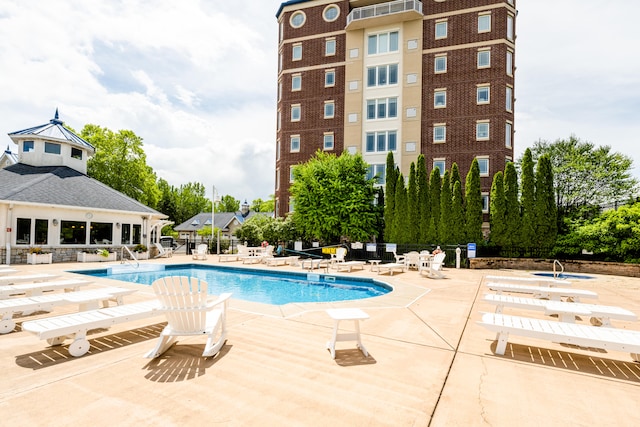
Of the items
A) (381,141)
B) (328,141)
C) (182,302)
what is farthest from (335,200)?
(182,302)

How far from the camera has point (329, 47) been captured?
29031mm

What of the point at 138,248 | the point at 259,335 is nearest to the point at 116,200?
the point at 138,248

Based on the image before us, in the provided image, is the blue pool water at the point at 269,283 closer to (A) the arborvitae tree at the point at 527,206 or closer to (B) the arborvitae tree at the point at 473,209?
(B) the arborvitae tree at the point at 473,209

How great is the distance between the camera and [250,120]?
2586cm

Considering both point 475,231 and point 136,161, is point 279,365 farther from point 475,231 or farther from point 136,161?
point 136,161

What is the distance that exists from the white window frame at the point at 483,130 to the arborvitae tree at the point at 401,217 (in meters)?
7.53

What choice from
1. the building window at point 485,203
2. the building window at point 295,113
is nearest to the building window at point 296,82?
the building window at point 295,113

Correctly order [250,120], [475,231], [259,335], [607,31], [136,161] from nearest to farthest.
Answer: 1. [259,335]
2. [607,31]
3. [475,231]
4. [250,120]
5. [136,161]

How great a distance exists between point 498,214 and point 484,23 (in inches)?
593

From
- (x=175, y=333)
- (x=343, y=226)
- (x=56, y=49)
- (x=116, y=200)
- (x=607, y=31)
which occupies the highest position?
(x=607, y=31)

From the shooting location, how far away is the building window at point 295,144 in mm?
29359

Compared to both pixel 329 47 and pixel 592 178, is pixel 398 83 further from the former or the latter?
pixel 592 178

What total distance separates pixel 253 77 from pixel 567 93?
1885 centimetres

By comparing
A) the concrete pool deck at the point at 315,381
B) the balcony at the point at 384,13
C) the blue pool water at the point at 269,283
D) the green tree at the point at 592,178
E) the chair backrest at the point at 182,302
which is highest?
the balcony at the point at 384,13
